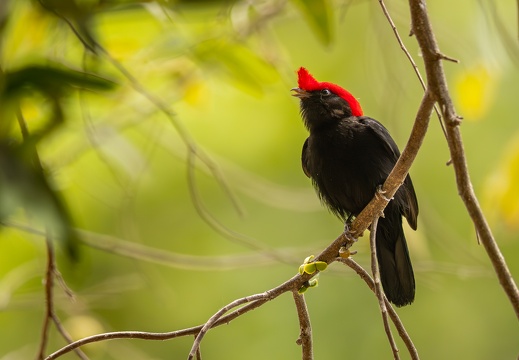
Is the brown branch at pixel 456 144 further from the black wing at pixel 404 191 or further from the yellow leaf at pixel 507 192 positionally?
the black wing at pixel 404 191

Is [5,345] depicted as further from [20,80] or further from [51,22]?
[20,80]

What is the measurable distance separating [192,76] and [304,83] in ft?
1.52

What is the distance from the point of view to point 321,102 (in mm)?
2928

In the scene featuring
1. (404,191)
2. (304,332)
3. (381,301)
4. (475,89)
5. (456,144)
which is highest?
(475,89)

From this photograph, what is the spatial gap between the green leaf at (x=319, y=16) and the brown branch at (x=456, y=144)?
0.30 metres

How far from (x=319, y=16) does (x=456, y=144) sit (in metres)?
0.51

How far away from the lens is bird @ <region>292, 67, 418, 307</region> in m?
2.74

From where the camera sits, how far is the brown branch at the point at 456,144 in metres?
1.10

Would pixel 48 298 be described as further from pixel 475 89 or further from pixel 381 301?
pixel 475 89

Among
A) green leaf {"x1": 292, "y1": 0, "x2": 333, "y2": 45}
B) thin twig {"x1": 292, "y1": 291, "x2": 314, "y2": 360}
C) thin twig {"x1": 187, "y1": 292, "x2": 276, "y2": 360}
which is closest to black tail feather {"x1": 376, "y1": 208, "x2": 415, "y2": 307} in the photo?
thin twig {"x1": 292, "y1": 291, "x2": 314, "y2": 360}

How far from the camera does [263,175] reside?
5203 millimetres

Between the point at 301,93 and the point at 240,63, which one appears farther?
the point at 301,93

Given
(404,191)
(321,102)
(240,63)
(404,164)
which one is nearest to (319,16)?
(404,164)

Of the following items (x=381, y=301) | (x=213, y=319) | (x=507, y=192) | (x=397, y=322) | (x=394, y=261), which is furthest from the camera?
(x=394, y=261)
